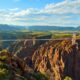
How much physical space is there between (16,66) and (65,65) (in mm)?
40865

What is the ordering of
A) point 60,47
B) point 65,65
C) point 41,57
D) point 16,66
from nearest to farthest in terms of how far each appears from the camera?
point 16,66 → point 65,65 → point 60,47 → point 41,57

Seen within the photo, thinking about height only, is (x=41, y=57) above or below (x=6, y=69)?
below

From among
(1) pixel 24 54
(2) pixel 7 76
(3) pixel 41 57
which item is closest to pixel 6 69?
(2) pixel 7 76

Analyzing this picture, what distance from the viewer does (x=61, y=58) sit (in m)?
65.2

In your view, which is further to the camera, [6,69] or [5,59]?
[5,59]

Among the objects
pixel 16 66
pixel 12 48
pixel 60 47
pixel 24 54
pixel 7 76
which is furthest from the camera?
pixel 12 48

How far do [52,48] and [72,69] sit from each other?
11015 mm

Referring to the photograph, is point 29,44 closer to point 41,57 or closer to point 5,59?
point 41,57

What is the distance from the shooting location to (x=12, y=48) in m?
104

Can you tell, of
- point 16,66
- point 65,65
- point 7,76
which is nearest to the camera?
point 7,76

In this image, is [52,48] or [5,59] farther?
[52,48]

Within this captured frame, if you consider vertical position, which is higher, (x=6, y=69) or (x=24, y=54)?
(x=6, y=69)

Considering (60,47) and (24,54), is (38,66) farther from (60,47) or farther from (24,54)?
(24,54)

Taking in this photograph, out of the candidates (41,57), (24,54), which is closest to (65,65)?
(41,57)
